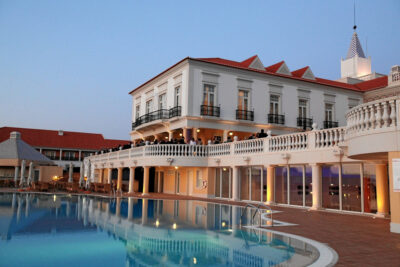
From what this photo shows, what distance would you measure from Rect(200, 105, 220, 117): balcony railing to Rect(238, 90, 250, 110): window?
230cm

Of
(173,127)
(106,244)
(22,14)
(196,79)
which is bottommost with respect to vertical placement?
(106,244)

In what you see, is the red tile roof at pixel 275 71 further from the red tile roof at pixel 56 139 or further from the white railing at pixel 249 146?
the red tile roof at pixel 56 139

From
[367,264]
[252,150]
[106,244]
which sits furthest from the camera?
[252,150]

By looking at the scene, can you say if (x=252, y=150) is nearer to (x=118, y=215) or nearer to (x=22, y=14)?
(x=118, y=215)

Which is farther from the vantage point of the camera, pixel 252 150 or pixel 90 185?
pixel 90 185

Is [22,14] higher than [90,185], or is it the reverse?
[22,14]

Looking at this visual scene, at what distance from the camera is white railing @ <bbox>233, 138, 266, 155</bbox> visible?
781 inches

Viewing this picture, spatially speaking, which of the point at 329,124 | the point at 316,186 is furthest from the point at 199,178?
the point at 329,124

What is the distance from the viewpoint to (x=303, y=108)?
3266cm

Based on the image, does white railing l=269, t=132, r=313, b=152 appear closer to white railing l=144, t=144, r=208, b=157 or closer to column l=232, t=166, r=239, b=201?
column l=232, t=166, r=239, b=201

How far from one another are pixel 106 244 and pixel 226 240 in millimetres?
2920

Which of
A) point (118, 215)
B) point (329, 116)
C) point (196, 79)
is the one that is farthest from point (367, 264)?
point (329, 116)

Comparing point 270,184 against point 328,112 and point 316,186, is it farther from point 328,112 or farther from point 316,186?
point 328,112

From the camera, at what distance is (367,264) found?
243 inches
